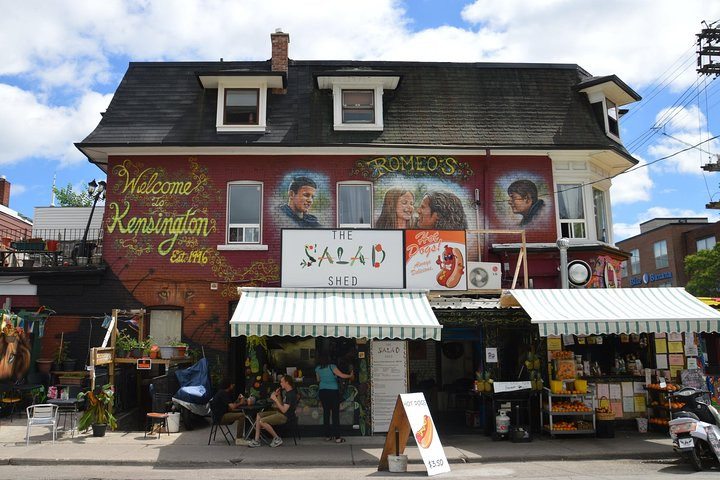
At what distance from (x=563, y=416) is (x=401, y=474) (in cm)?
556

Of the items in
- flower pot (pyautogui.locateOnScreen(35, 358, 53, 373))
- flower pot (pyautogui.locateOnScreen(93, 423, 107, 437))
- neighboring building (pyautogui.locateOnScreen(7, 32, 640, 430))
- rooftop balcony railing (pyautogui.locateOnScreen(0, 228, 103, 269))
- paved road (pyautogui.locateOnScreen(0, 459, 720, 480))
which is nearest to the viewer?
paved road (pyautogui.locateOnScreen(0, 459, 720, 480))

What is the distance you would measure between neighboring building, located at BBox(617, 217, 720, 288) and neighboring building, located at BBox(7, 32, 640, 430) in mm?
40207

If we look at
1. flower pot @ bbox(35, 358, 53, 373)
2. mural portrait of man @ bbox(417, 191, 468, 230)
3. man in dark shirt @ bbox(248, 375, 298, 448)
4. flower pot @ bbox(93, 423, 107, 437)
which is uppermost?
mural portrait of man @ bbox(417, 191, 468, 230)

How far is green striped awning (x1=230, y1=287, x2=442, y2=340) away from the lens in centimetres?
1165

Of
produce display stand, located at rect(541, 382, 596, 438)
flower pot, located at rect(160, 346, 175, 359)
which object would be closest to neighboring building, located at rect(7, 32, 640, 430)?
flower pot, located at rect(160, 346, 175, 359)

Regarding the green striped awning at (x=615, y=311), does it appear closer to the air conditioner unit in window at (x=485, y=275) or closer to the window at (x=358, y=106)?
the air conditioner unit in window at (x=485, y=275)

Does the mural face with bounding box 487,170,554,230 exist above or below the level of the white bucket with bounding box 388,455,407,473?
above

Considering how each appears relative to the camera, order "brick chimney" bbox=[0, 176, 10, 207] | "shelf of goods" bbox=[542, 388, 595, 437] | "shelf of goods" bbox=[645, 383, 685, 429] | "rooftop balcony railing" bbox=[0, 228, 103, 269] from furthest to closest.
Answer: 1. "brick chimney" bbox=[0, 176, 10, 207]
2. "rooftop balcony railing" bbox=[0, 228, 103, 269]
3. "shelf of goods" bbox=[645, 383, 685, 429]
4. "shelf of goods" bbox=[542, 388, 595, 437]

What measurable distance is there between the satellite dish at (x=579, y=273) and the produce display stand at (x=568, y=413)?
11.0 ft

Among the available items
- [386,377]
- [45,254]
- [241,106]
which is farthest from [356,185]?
[45,254]

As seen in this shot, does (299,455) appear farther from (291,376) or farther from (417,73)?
(417,73)

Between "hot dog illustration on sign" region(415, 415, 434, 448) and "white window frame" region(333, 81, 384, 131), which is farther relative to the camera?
"white window frame" region(333, 81, 384, 131)

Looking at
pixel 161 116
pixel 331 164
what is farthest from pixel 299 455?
pixel 161 116

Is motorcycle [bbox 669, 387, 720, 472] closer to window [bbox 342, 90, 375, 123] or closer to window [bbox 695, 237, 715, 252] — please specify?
window [bbox 342, 90, 375, 123]
